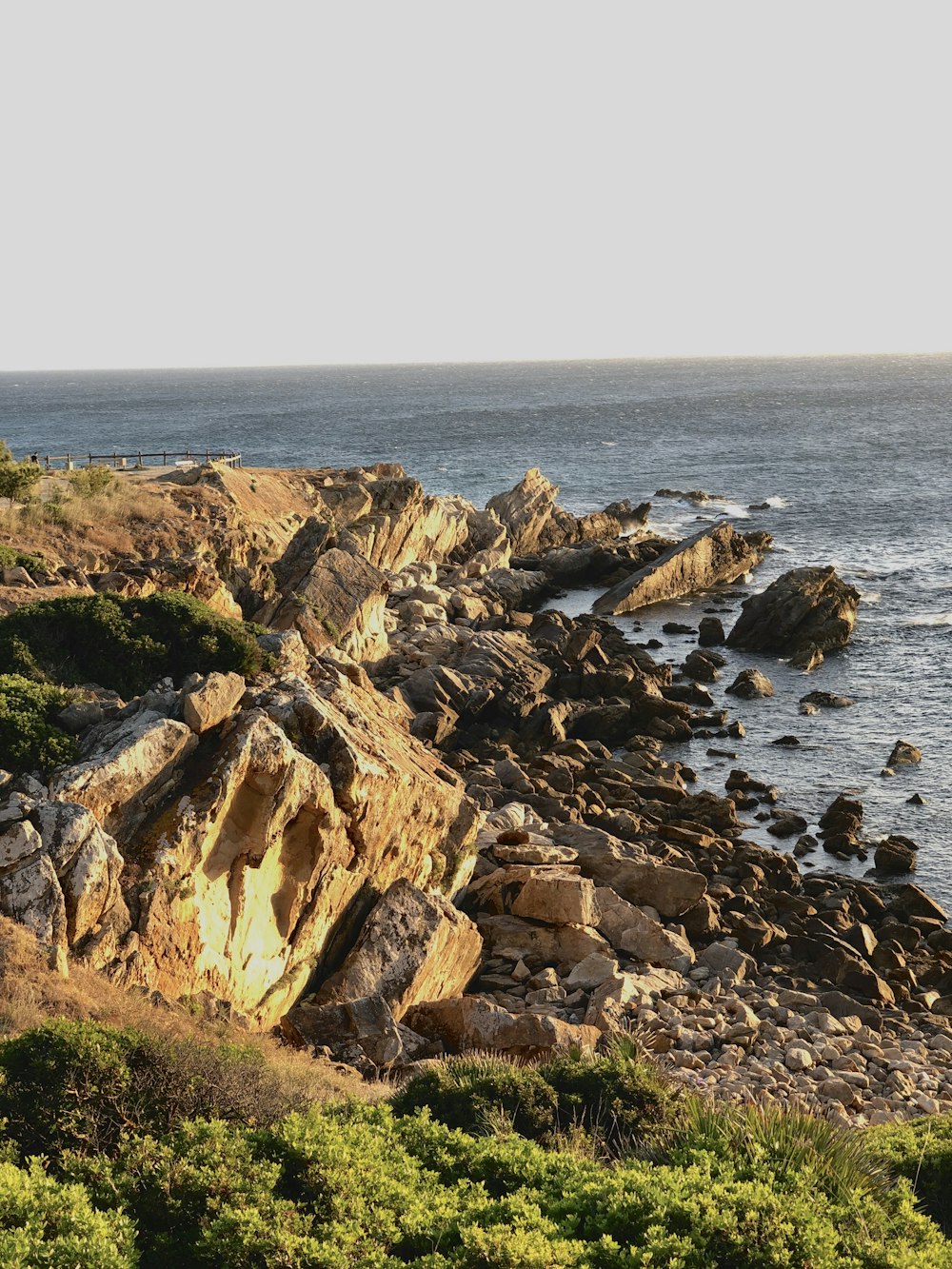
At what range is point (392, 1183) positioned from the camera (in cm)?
1105

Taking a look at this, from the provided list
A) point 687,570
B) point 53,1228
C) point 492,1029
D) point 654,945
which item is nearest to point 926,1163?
point 492,1029

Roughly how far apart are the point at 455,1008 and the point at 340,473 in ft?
168

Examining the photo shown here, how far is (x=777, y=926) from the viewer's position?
2705 cm

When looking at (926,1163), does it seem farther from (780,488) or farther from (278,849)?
(780,488)

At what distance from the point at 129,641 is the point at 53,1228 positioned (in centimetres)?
1537

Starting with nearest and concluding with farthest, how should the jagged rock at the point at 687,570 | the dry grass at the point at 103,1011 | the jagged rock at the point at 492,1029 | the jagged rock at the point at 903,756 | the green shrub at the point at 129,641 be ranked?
1. the dry grass at the point at 103,1011
2. the jagged rock at the point at 492,1029
3. the green shrub at the point at 129,641
4. the jagged rock at the point at 903,756
5. the jagged rock at the point at 687,570

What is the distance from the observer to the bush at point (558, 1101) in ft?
43.4

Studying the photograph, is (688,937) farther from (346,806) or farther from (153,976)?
(153,976)

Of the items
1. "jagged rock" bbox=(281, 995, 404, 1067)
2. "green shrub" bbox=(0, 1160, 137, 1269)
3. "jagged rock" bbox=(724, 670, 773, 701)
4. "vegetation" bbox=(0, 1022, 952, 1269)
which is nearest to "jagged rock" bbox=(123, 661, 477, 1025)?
"jagged rock" bbox=(281, 995, 404, 1067)

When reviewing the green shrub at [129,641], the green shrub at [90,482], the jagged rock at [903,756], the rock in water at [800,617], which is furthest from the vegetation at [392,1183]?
the rock in water at [800,617]

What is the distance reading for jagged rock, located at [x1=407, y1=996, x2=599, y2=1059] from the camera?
59.4ft

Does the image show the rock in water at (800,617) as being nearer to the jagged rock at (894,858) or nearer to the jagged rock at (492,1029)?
the jagged rock at (894,858)

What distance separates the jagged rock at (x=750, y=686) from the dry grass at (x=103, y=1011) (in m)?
32.5

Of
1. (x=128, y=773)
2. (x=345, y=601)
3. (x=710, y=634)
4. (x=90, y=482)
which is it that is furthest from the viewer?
(x=710, y=634)
